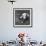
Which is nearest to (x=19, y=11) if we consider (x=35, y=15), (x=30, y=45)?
(x=35, y=15)

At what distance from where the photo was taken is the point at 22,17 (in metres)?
5.27

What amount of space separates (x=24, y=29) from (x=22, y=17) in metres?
0.47

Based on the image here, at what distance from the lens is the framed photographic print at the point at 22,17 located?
5234mm

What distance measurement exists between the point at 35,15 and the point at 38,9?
0.26 m

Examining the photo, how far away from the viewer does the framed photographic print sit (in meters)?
5.23

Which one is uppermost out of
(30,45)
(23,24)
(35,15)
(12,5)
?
(12,5)

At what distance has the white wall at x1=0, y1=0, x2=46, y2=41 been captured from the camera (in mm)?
5211

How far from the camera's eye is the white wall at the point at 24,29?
5.21m

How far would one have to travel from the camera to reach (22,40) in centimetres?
316

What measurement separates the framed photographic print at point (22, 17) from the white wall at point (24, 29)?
12 centimetres

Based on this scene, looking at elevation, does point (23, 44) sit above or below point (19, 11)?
below

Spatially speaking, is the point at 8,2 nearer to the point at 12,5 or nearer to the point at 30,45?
the point at 12,5

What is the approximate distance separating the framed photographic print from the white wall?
12 cm

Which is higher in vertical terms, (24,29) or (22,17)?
(22,17)
